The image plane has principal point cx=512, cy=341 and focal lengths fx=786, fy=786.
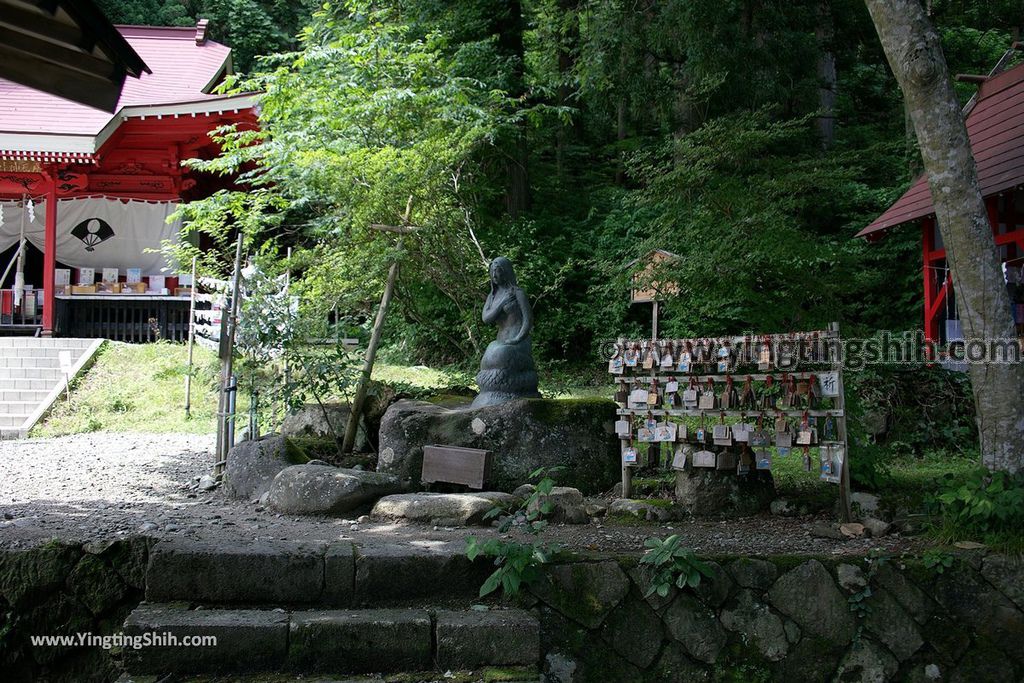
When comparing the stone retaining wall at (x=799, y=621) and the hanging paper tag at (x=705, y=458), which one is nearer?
the stone retaining wall at (x=799, y=621)

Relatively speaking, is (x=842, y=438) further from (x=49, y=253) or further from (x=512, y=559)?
(x=49, y=253)

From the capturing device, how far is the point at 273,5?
26391 mm

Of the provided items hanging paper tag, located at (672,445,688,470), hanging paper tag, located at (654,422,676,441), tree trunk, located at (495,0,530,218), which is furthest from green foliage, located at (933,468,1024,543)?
tree trunk, located at (495,0,530,218)

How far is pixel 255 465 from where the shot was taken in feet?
22.5

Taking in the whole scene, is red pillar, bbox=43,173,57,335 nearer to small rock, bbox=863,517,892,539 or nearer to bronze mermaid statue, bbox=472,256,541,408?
bronze mermaid statue, bbox=472,256,541,408

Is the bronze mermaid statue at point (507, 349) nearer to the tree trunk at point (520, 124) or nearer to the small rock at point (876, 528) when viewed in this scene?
the small rock at point (876, 528)

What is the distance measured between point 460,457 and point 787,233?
3.37 m

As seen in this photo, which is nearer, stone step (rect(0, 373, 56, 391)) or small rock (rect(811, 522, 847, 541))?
small rock (rect(811, 522, 847, 541))

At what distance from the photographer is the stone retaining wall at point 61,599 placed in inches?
193

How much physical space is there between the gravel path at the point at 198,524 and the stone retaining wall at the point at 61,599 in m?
0.15

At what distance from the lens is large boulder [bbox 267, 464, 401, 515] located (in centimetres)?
611

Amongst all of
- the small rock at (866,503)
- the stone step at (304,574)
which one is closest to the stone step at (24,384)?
the stone step at (304,574)

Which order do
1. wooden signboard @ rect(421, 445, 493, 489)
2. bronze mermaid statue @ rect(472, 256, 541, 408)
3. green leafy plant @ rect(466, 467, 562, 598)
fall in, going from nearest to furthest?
1. green leafy plant @ rect(466, 467, 562, 598)
2. wooden signboard @ rect(421, 445, 493, 489)
3. bronze mermaid statue @ rect(472, 256, 541, 408)

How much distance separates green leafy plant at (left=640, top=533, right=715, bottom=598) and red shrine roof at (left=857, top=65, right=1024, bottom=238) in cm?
631
